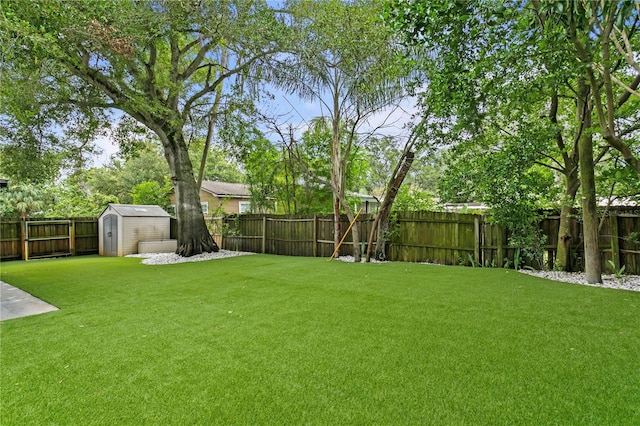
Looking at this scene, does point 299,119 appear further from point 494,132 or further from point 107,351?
point 107,351

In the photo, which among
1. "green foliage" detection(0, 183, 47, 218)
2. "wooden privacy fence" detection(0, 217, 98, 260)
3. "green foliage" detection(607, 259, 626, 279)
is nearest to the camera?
"green foliage" detection(607, 259, 626, 279)

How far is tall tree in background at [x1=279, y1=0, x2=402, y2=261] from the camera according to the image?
680 cm

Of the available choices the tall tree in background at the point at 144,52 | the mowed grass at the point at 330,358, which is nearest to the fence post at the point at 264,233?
the tall tree in background at the point at 144,52

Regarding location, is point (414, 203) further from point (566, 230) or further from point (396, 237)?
point (566, 230)

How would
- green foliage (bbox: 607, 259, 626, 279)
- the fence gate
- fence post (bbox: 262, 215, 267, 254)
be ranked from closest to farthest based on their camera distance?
green foliage (bbox: 607, 259, 626, 279) → the fence gate → fence post (bbox: 262, 215, 267, 254)

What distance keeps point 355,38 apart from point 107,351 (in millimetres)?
6834

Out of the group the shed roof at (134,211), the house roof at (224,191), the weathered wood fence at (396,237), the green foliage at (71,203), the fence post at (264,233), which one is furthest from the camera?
the house roof at (224,191)

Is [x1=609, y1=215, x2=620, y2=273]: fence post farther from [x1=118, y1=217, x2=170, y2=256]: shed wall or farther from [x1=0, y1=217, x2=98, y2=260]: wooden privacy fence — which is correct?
[x1=0, y1=217, x2=98, y2=260]: wooden privacy fence

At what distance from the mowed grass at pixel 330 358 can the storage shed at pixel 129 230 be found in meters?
6.66

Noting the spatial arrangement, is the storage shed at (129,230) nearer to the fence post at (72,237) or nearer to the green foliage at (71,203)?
the fence post at (72,237)

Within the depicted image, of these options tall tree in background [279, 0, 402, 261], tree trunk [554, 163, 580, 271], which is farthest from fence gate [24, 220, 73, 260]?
tree trunk [554, 163, 580, 271]

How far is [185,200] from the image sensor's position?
9852 millimetres

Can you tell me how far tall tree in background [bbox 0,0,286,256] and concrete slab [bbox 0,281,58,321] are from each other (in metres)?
3.50

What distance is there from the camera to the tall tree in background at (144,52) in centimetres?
539
